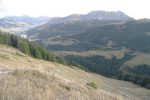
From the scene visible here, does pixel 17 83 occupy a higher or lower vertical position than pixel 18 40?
higher

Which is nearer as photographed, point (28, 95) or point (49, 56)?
point (28, 95)

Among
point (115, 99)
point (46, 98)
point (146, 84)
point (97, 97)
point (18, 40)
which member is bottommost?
point (146, 84)

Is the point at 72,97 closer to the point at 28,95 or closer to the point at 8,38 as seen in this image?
the point at 28,95

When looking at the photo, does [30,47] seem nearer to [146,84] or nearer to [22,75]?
[146,84]

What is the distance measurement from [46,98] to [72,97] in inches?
44.1

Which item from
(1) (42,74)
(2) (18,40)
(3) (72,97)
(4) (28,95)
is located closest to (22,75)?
(1) (42,74)

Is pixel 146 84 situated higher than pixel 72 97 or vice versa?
pixel 72 97

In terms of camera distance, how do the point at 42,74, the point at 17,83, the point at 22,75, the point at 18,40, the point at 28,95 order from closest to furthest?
1. the point at 28,95
2. the point at 17,83
3. the point at 22,75
4. the point at 42,74
5. the point at 18,40

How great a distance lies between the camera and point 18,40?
129 meters

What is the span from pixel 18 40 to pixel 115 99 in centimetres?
11656

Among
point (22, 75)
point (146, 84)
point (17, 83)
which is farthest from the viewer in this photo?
point (146, 84)

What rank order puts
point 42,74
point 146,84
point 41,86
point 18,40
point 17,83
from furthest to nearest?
1. point 18,40
2. point 146,84
3. point 42,74
4. point 41,86
5. point 17,83

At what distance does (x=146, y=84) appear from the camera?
96.2 m

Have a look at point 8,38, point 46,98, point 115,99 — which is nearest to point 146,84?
point 8,38
